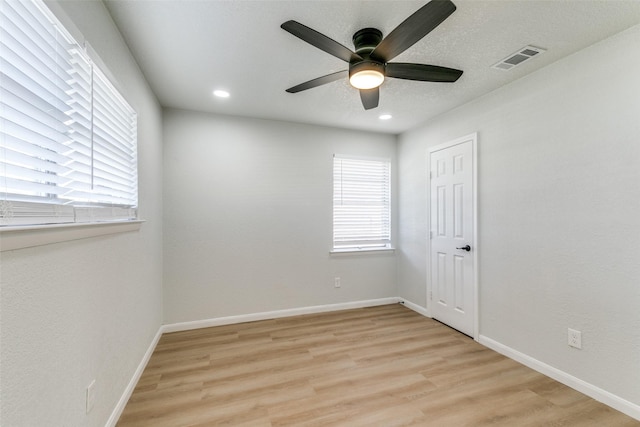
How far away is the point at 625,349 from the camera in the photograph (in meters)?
1.90

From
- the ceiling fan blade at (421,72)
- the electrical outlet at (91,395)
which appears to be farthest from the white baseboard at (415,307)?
the electrical outlet at (91,395)

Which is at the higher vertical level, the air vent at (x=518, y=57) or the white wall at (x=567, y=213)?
the air vent at (x=518, y=57)

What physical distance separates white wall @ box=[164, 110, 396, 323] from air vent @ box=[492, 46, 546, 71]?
199 centimetres

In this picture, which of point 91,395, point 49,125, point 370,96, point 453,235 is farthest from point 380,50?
point 91,395

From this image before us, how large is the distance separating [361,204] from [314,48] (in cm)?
241

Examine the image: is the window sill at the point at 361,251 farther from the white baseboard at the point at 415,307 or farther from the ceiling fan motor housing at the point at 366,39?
the ceiling fan motor housing at the point at 366,39

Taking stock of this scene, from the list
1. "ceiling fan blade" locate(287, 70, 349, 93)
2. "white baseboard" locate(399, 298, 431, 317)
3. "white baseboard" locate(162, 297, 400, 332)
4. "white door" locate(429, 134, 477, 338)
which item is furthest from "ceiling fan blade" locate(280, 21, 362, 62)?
"white baseboard" locate(399, 298, 431, 317)

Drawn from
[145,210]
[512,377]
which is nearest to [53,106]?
[145,210]

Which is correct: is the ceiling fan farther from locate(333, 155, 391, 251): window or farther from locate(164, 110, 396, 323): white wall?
locate(333, 155, 391, 251): window

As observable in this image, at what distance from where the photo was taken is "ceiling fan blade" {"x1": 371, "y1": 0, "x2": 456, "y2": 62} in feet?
4.19

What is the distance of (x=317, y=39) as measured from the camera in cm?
156

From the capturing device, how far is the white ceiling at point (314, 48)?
1.67m

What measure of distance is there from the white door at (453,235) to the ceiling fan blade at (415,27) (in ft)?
5.97

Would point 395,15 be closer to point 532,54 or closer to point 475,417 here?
point 532,54
